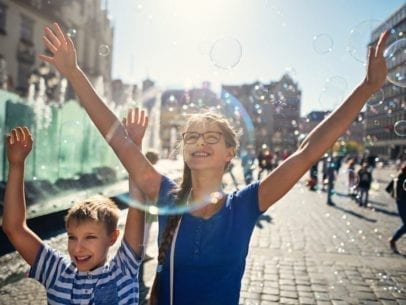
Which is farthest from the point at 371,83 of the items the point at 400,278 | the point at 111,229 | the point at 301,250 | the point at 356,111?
the point at 301,250

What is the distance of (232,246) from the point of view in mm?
1847

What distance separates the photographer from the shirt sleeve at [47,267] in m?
2.06

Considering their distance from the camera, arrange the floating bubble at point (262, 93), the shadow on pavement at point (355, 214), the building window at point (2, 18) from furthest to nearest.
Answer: the building window at point (2, 18) < the shadow on pavement at point (355, 214) < the floating bubble at point (262, 93)

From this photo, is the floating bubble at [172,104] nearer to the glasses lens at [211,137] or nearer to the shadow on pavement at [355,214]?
the shadow on pavement at [355,214]

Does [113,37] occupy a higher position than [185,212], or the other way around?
[113,37]

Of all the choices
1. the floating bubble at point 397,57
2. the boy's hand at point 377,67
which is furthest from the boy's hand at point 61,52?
the floating bubble at point 397,57

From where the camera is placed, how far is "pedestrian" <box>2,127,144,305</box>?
2020 millimetres

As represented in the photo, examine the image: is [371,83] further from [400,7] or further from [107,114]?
[400,7]

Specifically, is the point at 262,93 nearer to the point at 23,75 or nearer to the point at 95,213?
the point at 95,213

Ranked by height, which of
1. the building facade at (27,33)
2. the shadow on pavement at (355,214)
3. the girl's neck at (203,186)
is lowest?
the shadow on pavement at (355,214)

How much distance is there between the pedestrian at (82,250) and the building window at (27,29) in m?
30.6

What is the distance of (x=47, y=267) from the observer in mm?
2084

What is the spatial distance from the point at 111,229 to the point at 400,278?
4.76 m

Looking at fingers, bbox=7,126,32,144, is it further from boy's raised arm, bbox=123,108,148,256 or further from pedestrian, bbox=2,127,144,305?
boy's raised arm, bbox=123,108,148,256
